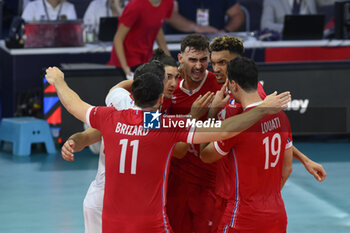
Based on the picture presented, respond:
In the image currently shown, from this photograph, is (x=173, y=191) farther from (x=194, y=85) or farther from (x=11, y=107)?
(x=11, y=107)

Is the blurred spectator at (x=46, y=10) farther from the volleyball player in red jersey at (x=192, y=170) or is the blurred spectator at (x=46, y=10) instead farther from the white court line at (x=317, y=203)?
the volleyball player in red jersey at (x=192, y=170)

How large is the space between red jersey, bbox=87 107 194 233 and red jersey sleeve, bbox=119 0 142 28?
17.1 feet

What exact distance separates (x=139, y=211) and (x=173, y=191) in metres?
1.25

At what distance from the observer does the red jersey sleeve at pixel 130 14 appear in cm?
938

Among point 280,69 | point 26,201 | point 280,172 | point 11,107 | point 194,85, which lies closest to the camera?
point 280,172

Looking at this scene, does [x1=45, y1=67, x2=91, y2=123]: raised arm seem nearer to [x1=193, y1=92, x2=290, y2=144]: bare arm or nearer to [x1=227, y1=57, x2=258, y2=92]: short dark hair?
[x1=193, y1=92, x2=290, y2=144]: bare arm

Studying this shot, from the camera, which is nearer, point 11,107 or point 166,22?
point 11,107

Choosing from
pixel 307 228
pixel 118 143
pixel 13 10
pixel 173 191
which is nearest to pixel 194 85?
pixel 173 191

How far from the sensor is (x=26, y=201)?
8.08 m

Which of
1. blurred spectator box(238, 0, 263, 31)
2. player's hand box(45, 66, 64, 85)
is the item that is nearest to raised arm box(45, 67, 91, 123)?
player's hand box(45, 66, 64, 85)

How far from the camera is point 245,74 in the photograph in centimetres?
443

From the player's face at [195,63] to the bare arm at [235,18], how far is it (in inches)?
309

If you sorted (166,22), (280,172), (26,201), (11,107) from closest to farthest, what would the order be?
(280,172)
(26,201)
(11,107)
(166,22)

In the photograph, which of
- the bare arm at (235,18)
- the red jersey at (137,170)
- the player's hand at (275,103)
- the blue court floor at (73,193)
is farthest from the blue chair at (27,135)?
the player's hand at (275,103)
